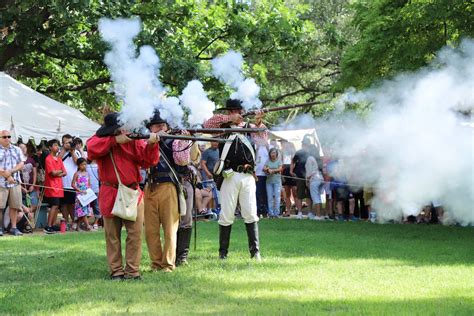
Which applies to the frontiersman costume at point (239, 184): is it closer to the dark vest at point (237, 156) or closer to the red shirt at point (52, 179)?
the dark vest at point (237, 156)

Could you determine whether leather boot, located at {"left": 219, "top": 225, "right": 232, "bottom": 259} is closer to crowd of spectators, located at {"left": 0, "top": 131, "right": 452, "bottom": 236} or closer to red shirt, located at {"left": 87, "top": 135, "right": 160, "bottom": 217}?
red shirt, located at {"left": 87, "top": 135, "right": 160, "bottom": 217}

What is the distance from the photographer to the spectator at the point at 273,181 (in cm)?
2230

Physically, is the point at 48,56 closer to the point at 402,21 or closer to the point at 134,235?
the point at 402,21

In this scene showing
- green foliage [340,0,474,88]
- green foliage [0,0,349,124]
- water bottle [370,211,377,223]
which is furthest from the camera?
green foliage [0,0,349,124]

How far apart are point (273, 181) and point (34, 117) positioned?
7180mm

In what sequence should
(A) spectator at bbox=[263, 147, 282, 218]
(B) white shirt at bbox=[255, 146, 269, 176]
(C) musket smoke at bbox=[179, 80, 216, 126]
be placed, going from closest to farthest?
(C) musket smoke at bbox=[179, 80, 216, 126], (A) spectator at bbox=[263, 147, 282, 218], (B) white shirt at bbox=[255, 146, 269, 176]

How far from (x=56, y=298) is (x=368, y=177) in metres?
11.6

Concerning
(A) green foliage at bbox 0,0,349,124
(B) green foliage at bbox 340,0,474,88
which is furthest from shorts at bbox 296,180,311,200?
(B) green foliage at bbox 340,0,474,88

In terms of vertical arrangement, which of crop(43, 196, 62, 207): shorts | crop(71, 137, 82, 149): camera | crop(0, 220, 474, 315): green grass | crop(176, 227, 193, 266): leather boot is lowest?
crop(0, 220, 474, 315): green grass

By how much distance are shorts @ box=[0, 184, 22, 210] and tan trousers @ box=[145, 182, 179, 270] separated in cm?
774

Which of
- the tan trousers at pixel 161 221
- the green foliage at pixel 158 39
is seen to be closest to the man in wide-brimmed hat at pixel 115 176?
the tan trousers at pixel 161 221

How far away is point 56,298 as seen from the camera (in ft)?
28.4

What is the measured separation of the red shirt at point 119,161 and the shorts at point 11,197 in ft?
26.9

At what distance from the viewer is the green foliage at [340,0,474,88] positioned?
1661 centimetres
